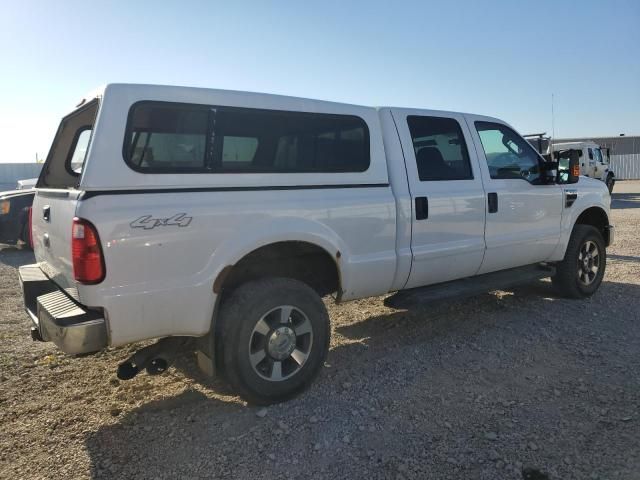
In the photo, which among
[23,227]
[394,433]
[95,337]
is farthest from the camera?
[23,227]

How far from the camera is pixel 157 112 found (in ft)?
10.1

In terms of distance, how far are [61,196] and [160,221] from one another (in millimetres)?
725

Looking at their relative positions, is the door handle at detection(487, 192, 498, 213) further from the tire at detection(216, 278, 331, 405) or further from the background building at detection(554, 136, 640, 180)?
the background building at detection(554, 136, 640, 180)

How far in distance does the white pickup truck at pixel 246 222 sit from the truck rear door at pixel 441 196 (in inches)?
0.6

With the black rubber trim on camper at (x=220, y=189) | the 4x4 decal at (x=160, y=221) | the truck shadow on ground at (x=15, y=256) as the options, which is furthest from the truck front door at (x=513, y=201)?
the truck shadow on ground at (x=15, y=256)

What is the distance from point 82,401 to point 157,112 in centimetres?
208

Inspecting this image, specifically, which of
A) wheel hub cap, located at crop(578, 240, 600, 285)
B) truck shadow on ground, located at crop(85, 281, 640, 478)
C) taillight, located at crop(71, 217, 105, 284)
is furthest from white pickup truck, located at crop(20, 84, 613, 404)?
wheel hub cap, located at crop(578, 240, 600, 285)

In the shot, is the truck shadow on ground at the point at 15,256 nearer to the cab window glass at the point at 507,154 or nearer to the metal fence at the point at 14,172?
the cab window glass at the point at 507,154

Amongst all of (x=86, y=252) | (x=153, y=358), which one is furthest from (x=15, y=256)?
(x=86, y=252)

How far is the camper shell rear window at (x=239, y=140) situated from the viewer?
9.87 ft

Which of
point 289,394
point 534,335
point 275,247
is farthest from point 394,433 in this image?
point 534,335

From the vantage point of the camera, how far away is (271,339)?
340cm

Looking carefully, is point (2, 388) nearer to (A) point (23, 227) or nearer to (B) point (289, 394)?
(B) point (289, 394)

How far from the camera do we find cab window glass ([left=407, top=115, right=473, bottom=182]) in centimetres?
434
